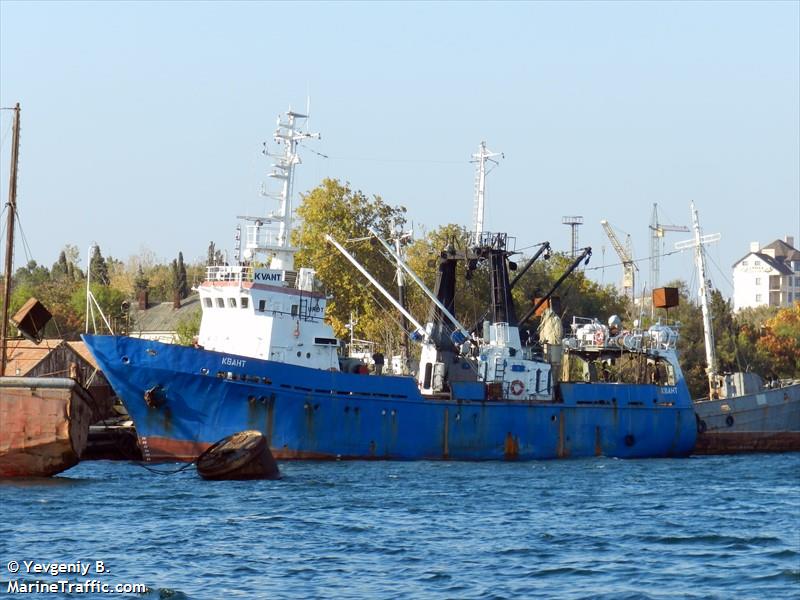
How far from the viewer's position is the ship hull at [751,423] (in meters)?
64.9

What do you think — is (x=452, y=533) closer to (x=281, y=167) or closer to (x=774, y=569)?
(x=774, y=569)

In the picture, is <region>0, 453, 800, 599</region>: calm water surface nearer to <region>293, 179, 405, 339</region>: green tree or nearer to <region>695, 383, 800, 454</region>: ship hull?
<region>695, 383, 800, 454</region>: ship hull

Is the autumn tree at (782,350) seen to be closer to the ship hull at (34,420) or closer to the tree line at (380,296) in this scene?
the tree line at (380,296)

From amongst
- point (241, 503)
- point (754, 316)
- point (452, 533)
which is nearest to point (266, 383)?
point (241, 503)

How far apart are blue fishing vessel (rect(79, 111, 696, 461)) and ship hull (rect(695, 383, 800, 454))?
2.70 meters

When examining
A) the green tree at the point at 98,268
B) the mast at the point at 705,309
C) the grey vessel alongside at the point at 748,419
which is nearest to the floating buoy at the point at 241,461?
the grey vessel alongside at the point at 748,419

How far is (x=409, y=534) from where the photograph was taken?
32.5m

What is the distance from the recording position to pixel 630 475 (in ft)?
162

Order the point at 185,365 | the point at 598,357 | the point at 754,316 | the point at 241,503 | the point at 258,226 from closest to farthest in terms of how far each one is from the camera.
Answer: the point at 241,503 → the point at 185,365 → the point at 258,226 → the point at 598,357 → the point at 754,316

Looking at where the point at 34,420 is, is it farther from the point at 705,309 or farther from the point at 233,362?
the point at 705,309

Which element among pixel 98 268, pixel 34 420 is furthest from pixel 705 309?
pixel 98 268

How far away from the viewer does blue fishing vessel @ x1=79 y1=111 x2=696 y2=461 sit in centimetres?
4847

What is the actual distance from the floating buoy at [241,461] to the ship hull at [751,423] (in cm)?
2769

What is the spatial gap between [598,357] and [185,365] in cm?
2133
